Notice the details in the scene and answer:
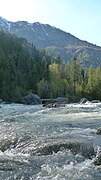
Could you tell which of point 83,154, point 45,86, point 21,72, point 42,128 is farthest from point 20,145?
point 21,72

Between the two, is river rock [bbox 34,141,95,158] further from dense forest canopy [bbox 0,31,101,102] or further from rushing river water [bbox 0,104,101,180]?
dense forest canopy [bbox 0,31,101,102]

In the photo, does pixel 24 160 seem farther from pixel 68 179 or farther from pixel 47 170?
pixel 68 179

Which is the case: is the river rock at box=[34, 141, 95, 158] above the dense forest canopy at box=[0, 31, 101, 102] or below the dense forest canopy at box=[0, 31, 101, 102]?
above

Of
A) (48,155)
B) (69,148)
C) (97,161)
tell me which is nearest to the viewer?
(97,161)

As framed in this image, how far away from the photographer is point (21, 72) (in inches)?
5615

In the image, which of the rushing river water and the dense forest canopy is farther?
the dense forest canopy

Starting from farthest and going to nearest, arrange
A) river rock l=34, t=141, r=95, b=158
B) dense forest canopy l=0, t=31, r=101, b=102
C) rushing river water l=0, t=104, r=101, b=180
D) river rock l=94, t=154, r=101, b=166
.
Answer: dense forest canopy l=0, t=31, r=101, b=102
river rock l=34, t=141, r=95, b=158
river rock l=94, t=154, r=101, b=166
rushing river water l=0, t=104, r=101, b=180

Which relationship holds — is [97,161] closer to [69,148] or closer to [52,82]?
[69,148]

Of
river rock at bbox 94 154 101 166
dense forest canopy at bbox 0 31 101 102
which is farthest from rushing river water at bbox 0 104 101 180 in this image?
dense forest canopy at bbox 0 31 101 102

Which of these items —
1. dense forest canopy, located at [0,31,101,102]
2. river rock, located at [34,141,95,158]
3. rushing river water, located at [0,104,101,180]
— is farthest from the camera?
dense forest canopy, located at [0,31,101,102]

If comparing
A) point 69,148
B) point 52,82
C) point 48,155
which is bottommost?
point 52,82

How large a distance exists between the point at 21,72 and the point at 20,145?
390 ft

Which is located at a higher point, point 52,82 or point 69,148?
point 69,148

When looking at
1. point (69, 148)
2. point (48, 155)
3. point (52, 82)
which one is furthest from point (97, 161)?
point (52, 82)
